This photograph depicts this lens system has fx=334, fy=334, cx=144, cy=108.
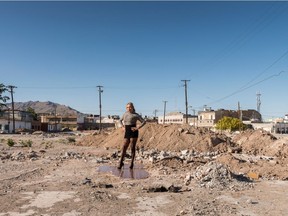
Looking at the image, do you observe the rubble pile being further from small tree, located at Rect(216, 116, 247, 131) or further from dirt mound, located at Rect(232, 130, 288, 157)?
small tree, located at Rect(216, 116, 247, 131)

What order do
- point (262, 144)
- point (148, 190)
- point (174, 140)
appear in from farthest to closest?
point (262, 144)
point (174, 140)
point (148, 190)

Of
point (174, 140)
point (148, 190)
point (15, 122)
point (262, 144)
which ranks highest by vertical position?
point (15, 122)

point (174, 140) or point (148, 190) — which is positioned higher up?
point (174, 140)

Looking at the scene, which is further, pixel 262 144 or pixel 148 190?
pixel 262 144

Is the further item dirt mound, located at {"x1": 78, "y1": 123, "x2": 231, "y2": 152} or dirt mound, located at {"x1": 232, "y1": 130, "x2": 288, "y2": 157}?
dirt mound, located at {"x1": 78, "y1": 123, "x2": 231, "y2": 152}

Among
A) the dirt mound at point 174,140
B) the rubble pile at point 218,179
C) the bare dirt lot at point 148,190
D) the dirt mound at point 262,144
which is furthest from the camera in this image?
the dirt mound at point 174,140

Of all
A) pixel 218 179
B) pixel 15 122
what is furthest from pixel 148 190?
pixel 15 122

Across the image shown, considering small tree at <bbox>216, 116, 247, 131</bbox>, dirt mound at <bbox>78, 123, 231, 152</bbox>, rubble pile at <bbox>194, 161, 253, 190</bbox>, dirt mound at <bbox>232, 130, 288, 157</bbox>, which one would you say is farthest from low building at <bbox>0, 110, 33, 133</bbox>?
rubble pile at <bbox>194, 161, 253, 190</bbox>

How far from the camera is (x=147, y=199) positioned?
6.41 metres

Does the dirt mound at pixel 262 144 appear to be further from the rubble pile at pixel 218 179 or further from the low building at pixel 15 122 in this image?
the low building at pixel 15 122

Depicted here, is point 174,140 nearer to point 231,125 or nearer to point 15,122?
Result: point 231,125

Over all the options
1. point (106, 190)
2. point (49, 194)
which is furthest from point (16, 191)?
point (106, 190)

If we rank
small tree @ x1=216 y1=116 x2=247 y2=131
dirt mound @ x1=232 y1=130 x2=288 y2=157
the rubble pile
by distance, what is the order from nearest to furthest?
the rubble pile, dirt mound @ x1=232 y1=130 x2=288 y2=157, small tree @ x1=216 y1=116 x2=247 y2=131

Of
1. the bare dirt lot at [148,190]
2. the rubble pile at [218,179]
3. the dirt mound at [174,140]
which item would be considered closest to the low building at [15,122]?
the dirt mound at [174,140]
